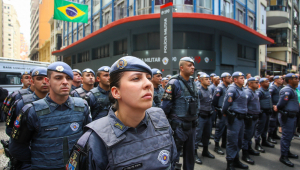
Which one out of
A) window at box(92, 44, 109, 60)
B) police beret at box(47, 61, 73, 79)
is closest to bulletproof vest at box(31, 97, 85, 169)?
police beret at box(47, 61, 73, 79)

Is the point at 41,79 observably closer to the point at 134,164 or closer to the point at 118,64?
the point at 118,64

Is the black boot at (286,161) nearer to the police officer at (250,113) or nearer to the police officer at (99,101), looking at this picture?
the police officer at (250,113)

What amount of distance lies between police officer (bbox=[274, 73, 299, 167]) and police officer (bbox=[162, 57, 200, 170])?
9.33ft

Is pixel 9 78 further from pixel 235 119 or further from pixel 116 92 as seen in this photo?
pixel 116 92

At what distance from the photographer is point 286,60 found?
111ft

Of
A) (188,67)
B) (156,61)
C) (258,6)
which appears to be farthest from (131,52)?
(258,6)

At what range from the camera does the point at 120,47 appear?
17.9 meters

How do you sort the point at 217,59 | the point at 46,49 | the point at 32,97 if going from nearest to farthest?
1. the point at 32,97
2. the point at 217,59
3. the point at 46,49

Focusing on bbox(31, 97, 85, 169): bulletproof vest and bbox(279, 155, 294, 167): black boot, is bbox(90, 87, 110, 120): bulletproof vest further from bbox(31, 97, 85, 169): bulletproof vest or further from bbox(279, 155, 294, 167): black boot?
bbox(279, 155, 294, 167): black boot

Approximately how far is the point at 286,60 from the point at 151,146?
137 feet

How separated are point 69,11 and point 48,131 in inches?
498

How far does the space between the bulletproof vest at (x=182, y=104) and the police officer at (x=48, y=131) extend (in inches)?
80.3

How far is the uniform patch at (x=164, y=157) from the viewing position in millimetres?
1385

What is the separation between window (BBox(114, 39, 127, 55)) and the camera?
17156mm
